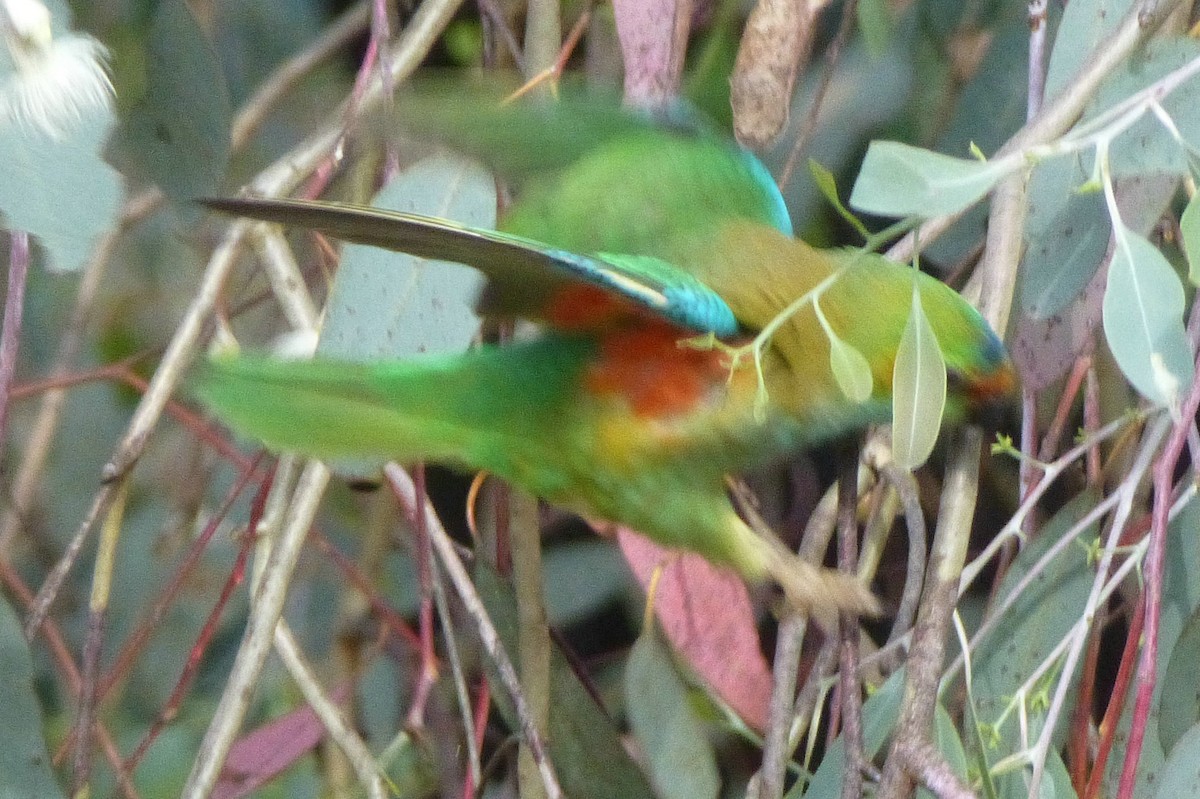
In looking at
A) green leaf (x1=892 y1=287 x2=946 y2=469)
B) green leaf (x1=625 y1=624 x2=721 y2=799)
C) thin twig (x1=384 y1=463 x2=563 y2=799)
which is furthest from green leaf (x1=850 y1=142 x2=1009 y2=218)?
green leaf (x1=625 y1=624 x2=721 y2=799)

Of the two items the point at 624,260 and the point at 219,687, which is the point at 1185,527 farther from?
the point at 219,687

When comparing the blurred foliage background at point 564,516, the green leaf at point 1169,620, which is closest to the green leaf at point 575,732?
the blurred foliage background at point 564,516

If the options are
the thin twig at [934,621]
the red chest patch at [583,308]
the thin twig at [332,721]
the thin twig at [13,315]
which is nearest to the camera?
the thin twig at [934,621]

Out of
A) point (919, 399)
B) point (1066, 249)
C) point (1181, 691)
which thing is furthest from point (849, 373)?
point (1181, 691)

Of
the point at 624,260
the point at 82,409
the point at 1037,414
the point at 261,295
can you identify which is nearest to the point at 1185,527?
the point at 1037,414

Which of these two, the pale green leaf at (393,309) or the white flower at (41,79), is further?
the pale green leaf at (393,309)

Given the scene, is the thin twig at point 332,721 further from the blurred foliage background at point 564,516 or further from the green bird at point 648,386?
the green bird at point 648,386

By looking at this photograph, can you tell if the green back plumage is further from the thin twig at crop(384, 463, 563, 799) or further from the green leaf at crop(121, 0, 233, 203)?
the green leaf at crop(121, 0, 233, 203)
